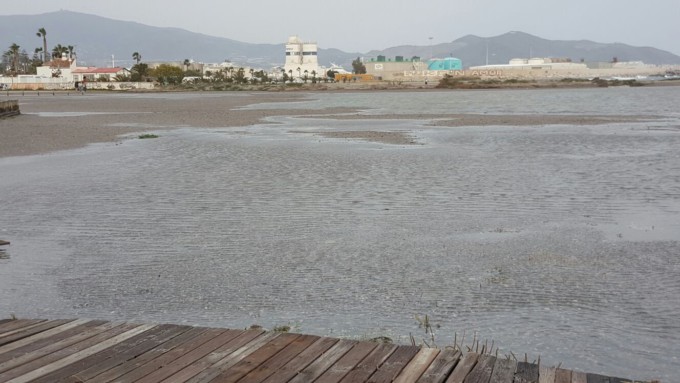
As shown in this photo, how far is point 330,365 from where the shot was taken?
218 inches

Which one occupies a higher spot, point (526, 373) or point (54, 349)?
point (526, 373)

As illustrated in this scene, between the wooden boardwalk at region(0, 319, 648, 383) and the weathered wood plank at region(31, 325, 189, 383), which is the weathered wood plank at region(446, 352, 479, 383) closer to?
the wooden boardwalk at region(0, 319, 648, 383)

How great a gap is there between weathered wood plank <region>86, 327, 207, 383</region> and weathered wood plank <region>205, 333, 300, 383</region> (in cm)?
69

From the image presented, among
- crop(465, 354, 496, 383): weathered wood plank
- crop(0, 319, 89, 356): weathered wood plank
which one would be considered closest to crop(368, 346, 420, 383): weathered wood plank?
crop(465, 354, 496, 383): weathered wood plank

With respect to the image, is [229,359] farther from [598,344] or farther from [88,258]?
[88,258]

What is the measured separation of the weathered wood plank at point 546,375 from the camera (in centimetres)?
511

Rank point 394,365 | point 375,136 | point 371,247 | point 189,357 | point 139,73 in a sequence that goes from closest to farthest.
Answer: point 394,365 < point 189,357 < point 371,247 < point 375,136 < point 139,73

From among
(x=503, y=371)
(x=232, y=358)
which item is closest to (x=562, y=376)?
(x=503, y=371)

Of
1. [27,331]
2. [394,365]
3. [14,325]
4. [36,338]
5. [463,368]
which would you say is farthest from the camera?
[14,325]

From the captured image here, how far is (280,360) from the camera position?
223 inches

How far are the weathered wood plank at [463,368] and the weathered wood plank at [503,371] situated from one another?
17cm

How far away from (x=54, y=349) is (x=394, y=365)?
2.79 metres

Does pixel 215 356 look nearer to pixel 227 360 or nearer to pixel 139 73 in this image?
pixel 227 360

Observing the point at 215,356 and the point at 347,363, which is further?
the point at 215,356
